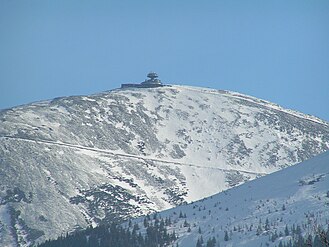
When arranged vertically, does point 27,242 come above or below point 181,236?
above

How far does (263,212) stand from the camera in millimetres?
117812

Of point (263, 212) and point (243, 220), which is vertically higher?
point (263, 212)

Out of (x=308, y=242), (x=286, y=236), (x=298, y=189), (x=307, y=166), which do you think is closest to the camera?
(x=308, y=242)

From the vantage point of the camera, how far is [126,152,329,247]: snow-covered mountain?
10481 centimetres

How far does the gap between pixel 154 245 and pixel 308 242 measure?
84.7 meters

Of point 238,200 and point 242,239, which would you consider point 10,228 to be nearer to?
point 238,200

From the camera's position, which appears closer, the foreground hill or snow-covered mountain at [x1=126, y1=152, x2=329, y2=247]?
snow-covered mountain at [x1=126, y1=152, x2=329, y2=247]

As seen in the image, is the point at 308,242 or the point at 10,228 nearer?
the point at 308,242

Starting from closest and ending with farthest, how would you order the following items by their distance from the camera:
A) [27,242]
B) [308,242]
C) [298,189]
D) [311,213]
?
[308,242], [311,213], [298,189], [27,242]

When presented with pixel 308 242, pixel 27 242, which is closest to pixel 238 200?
pixel 27 242

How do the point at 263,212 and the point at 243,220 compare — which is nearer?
the point at 243,220

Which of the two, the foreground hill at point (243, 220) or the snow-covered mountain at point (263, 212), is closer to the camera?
the snow-covered mountain at point (263, 212)

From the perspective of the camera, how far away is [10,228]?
7795 inches

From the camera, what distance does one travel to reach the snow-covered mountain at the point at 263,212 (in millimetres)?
104812
